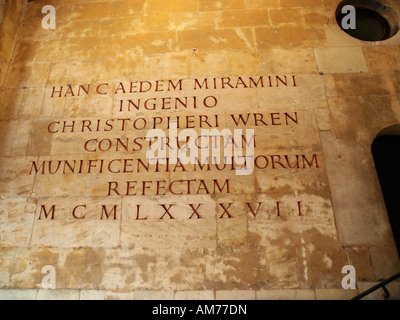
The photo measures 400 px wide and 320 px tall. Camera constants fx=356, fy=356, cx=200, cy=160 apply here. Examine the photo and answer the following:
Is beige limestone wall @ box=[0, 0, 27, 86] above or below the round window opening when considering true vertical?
above

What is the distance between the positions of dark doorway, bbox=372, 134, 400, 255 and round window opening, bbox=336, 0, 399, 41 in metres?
1.95

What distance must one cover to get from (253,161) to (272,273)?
1.56 metres

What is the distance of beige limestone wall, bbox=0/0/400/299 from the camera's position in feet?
15.1

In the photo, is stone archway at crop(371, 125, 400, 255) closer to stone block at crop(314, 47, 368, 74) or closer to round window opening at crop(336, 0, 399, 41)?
stone block at crop(314, 47, 368, 74)

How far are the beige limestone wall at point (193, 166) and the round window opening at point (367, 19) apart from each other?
384 millimetres

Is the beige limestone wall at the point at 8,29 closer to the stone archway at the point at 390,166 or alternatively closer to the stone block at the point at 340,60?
the stone block at the point at 340,60

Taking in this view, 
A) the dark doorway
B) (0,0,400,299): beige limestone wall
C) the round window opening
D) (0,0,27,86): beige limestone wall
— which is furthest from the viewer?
the round window opening

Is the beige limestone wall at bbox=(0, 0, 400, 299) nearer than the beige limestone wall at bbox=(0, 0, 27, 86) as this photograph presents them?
Yes

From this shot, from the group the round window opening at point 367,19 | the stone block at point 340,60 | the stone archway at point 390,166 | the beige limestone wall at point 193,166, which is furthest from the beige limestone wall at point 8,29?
the stone archway at point 390,166

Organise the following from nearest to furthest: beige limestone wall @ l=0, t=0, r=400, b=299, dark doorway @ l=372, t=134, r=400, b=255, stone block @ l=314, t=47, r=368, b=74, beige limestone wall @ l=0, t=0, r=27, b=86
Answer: beige limestone wall @ l=0, t=0, r=400, b=299 < dark doorway @ l=372, t=134, r=400, b=255 < stone block @ l=314, t=47, r=368, b=74 < beige limestone wall @ l=0, t=0, r=27, b=86

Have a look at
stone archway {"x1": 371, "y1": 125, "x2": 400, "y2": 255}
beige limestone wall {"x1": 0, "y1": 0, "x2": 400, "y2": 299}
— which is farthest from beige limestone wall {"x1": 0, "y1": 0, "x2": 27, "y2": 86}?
stone archway {"x1": 371, "y1": 125, "x2": 400, "y2": 255}

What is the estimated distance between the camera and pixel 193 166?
5164 millimetres

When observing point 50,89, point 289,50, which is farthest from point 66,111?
point 289,50
